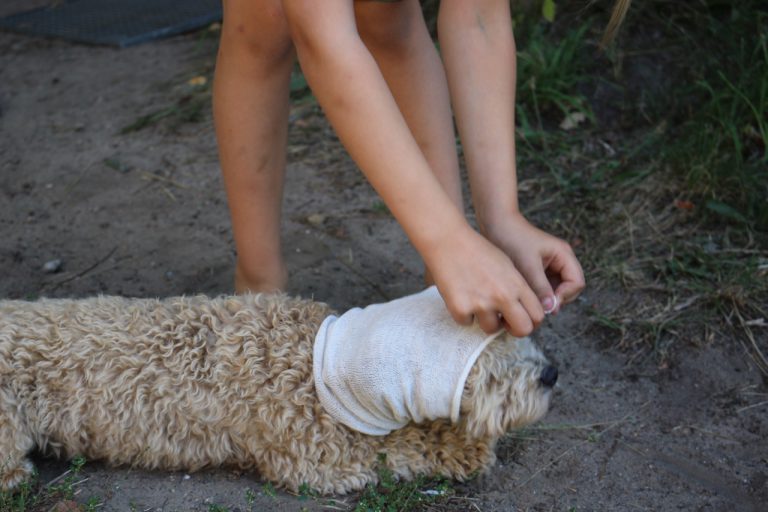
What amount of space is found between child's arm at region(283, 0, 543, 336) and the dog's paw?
1.15m

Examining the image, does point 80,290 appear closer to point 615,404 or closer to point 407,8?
point 407,8

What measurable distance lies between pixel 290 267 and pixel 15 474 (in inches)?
53.5

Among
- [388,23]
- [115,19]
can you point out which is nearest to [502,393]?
[388,23]

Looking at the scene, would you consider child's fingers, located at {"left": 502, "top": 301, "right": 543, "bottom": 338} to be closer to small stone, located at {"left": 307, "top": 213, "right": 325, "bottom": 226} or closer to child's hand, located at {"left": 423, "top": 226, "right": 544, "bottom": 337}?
child's hand, located at {"left": 423, "top": 226, "right": 544, "bottom": 337}

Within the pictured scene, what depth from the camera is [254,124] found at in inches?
102

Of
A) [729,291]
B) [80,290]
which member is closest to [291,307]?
[80,290]

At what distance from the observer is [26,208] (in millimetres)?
3924

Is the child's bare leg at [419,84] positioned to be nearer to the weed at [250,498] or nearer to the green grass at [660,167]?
the green grass at [660,167]

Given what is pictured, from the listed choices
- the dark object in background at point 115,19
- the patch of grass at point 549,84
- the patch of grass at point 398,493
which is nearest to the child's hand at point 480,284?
the patch of grass at point 398,493

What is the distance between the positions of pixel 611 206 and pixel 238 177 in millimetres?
1678

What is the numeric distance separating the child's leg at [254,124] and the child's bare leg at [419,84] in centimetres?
28

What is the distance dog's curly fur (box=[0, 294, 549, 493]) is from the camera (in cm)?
232

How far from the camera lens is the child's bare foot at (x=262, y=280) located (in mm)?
A: 2820

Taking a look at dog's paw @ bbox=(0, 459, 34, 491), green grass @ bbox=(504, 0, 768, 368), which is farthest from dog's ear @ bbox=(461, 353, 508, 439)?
dog's paw @ bbox=(0, 459, 34, 491)
